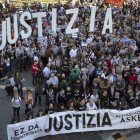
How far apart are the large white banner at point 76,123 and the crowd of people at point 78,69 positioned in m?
0.29

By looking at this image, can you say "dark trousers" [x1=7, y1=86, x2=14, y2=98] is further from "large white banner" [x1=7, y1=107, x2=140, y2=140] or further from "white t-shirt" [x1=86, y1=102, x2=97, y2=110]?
"white t-shirt" [x1=86, y1=102, x2=97, y2=110]

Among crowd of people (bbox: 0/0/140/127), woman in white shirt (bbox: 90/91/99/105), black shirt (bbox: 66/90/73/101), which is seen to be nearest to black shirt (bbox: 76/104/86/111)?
crowd of people (bbox: 0/0/140/127)

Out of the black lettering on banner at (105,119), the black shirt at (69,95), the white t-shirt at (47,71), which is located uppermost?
the white t-shirt at (47,71)

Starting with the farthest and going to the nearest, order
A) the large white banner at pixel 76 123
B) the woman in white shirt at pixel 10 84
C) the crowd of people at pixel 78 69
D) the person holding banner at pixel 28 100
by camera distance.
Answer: the woman in white shirt at pixel 10 84 < the crowd of people at pixel 78 69 < the person holding banner at pixel 28 100 < the large white banner at pixel 76 123

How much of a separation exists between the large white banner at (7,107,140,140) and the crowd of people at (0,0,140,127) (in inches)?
11.5

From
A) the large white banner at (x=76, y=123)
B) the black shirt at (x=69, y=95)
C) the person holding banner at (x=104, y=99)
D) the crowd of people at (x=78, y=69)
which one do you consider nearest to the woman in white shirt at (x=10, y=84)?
the crowd of people at (x=78, y=69)

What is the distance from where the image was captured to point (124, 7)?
23359mm

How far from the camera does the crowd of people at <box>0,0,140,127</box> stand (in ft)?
35.2

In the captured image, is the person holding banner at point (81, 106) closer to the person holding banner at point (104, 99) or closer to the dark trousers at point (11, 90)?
the person holding banner at point (104, 99)

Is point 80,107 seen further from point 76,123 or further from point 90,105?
point 76,123

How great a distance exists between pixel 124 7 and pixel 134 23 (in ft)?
15.1

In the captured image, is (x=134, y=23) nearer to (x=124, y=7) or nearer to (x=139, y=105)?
(x=124, y=7)

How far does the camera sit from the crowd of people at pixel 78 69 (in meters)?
10.7

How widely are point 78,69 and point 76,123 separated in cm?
331
